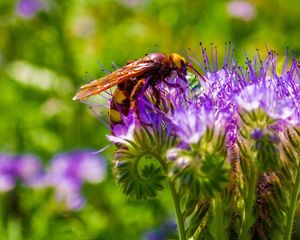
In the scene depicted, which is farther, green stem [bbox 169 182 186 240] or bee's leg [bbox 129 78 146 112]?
bee's leg [bbox 129 78 146 112]

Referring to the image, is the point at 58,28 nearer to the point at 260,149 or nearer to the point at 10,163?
the point at 10,163

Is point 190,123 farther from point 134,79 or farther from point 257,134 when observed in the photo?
point 134,79

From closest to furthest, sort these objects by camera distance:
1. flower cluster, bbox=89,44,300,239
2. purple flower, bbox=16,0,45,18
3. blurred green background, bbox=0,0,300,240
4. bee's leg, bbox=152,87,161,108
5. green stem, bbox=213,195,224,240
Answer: flower cluster, bbox=89,44,300,239
green stem, bbox=213,195,224,240
bee's leg, bbox=152,87,161,108
blurred green background, bbox=0,0,300,240
purple flower, bbox=16,0,45,18

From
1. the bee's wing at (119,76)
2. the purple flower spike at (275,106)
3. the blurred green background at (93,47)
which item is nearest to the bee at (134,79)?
the bee's wing at (119,76)

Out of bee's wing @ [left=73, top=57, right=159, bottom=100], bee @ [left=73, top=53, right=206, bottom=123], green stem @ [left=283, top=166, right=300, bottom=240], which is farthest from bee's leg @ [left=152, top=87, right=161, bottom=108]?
green stem @ [left=283, top=166, right=300, bottom=240]

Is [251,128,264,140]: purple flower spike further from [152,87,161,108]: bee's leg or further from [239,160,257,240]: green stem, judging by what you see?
[152,87,161,108]: bee's leg

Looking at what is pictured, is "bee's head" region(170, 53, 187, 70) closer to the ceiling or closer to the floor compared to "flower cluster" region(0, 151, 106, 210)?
closer to the floor

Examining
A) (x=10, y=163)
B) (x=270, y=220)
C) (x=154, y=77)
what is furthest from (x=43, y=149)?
(x=270, y=220)
